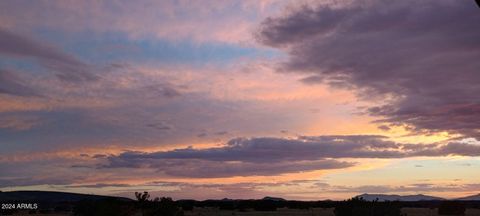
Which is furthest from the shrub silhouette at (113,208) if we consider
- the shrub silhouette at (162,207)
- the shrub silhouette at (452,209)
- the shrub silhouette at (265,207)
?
the shrub silhouette at (452,209)

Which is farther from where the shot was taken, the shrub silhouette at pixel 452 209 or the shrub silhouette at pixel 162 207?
the shrub silhouette at pixel 452 209

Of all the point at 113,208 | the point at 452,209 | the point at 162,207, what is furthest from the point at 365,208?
the point at 452,209

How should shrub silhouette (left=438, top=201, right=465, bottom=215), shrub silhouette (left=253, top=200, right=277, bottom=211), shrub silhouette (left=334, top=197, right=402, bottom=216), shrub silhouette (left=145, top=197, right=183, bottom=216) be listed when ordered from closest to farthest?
shrub silhouette (left=145, top=197, right=183, bottom=216)
shrub silhouette (left=334, top=197, right=402, bottom=216)
shrub silhouette (left=438, top=201, right=465, bottom=215)
shrub silhouette (left=253, top=200, right=277, bottom=211)

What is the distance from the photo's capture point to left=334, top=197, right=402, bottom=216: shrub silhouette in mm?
49375

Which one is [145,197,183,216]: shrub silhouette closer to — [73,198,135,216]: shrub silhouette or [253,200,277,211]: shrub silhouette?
[73,198,135,216]: shrub silhouette

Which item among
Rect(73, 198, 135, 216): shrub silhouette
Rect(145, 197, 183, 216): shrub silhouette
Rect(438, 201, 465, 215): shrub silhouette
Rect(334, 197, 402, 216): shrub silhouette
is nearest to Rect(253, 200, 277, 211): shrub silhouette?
Rect(438, 201, 465, 215): shrub silhouette

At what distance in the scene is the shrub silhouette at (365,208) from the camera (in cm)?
4938

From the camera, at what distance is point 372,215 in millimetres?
49281

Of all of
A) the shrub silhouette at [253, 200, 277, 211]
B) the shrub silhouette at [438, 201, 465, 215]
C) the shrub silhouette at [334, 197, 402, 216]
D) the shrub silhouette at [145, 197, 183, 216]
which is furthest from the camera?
the shrub silhouette at [253, 200, 277, 211]

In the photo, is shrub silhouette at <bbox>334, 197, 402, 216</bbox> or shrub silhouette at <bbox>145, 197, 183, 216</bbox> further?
shrub silhouette at <bbox>334, 197, 402, 216</bbox>

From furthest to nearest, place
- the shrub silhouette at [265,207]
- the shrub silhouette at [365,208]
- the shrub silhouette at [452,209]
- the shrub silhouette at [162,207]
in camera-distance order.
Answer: the shrub silhouette at [265,207] < the shrub silhouette at [452,209] < the shrub silhouette at [365,208] < the shrub silhouette at [162,207]

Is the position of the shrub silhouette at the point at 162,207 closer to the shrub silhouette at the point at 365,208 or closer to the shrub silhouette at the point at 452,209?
the shrub silhouette at the point at 365,208

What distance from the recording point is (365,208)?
162 feet

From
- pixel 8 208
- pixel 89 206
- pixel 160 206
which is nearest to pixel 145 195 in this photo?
pixel 160 206
